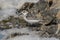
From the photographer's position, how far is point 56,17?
32.1 feet

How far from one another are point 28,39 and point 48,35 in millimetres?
605

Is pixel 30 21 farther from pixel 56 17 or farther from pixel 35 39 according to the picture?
pixel 35 39

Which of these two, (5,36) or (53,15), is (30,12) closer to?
(53,15)

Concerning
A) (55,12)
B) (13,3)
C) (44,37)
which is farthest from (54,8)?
(13,3)

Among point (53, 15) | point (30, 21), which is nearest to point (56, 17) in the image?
point (53, 15)

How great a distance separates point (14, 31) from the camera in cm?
940

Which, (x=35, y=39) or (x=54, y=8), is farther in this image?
(x=54, y=8)

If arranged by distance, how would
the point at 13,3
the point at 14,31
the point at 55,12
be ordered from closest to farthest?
the point at 14,31, the point at 55,12, the point at 13,3

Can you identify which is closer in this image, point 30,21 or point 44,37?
point 44,37

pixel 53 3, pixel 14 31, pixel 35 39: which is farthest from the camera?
pixel 53 3

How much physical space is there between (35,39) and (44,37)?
269 millimetres

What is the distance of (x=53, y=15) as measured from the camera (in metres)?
9.99

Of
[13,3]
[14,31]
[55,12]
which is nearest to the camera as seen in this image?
[14,31]

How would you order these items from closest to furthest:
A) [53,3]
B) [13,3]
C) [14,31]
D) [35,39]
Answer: [35,39] → [14,31] → [53,3] → [13,3]
